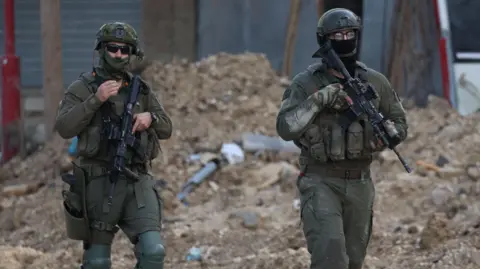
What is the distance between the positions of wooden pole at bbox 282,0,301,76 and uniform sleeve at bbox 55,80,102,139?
7.99m

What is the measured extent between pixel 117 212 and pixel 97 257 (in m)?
0.28

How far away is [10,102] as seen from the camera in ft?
38.5

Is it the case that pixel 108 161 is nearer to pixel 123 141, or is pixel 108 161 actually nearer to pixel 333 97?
pixel 123 141

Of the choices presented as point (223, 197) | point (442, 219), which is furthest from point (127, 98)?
point (223, 197)

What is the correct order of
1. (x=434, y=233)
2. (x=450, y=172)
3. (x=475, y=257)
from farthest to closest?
(x=450, y=172)
(x=434, y=233)
(x=475, y=257)

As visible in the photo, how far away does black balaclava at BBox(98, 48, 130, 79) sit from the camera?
5738 mm

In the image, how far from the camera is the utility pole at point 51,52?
11.3m

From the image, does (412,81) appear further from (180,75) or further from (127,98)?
(127,98)

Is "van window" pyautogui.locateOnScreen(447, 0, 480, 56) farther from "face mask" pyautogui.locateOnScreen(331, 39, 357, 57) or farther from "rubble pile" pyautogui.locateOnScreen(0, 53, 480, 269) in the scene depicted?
"face mask" pyautogui.locateOnScreen(331, 39, 357, 57)

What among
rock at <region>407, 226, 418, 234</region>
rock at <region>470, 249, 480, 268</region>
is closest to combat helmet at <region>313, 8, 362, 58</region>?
rock at <region>470, 249, 480, 268</region>

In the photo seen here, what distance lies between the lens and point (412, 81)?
13.9 m

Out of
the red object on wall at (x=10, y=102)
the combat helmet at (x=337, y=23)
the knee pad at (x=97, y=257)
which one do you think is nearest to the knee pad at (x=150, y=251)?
the knee pad at (x=97, y=257)

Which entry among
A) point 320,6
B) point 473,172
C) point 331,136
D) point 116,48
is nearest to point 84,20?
point 320,6

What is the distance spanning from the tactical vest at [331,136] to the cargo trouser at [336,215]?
110 mm
